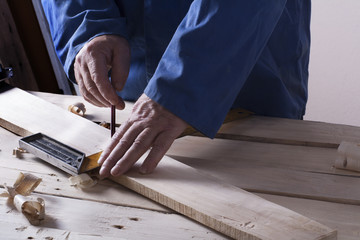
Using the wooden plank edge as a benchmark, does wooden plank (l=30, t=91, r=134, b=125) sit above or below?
above

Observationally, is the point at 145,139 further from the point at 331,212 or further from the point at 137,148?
the point at 331,212

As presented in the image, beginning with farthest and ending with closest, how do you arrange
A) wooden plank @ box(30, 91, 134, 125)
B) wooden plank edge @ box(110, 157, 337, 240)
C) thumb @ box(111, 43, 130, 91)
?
wooden plank @ box(30, 91, 134, 125)
thumb @ box(111, 43, 130, 91)
wooden plank edge @ box(110, 157, 337, 240)

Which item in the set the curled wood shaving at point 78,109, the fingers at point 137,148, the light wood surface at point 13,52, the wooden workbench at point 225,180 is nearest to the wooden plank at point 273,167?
the wooden workbench at point 225,180

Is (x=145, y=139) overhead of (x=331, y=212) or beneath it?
overhead

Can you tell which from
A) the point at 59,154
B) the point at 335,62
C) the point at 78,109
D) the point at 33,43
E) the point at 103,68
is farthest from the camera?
the point at 335,62

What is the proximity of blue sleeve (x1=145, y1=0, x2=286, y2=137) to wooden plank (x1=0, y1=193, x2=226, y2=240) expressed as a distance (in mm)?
235

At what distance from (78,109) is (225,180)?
1.76 ft

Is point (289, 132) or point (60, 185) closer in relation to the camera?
point (60, 185)

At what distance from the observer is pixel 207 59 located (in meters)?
0.97

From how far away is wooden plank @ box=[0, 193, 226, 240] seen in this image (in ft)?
2.51

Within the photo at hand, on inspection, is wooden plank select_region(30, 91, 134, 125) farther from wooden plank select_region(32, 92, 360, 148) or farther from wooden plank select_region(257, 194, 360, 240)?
wooden plank select_region(257, 194, 360, 240)

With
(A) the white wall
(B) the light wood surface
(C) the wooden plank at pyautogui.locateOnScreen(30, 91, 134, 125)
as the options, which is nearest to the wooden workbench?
(C) the wooden plank at pyautogui.locateOnScreen(30, 91, 134, 125)

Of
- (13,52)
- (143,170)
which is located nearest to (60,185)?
(143,170)

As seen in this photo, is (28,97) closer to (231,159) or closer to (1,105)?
(1,105)
